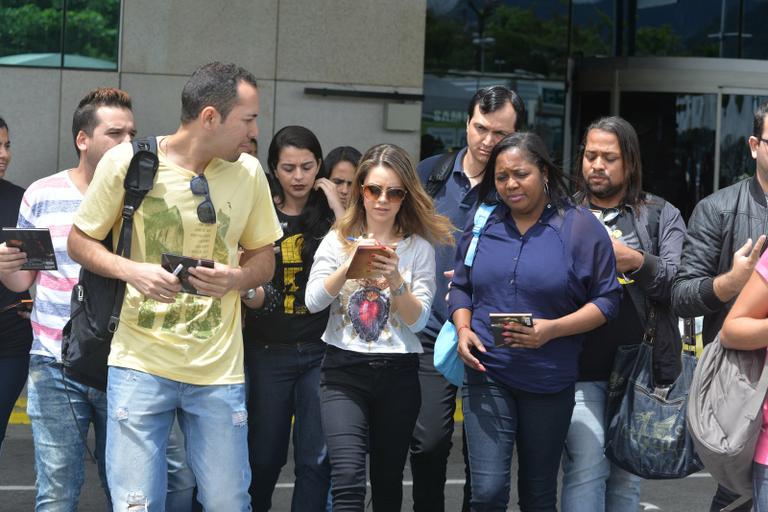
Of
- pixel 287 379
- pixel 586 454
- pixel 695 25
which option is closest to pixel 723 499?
pixel 586 454

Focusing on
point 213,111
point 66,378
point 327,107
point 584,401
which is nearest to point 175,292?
point 213,111

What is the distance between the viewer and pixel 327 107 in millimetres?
12789

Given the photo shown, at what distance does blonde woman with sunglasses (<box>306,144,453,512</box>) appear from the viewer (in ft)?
17.5

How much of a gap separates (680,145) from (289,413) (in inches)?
413

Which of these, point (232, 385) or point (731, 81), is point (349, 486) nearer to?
point (232, 385)

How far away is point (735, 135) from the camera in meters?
15.2

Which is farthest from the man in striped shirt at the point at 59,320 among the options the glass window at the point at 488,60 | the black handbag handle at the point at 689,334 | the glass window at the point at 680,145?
the glass window at the point at 680,145

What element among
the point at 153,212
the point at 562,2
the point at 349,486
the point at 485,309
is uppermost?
the point at 562,2

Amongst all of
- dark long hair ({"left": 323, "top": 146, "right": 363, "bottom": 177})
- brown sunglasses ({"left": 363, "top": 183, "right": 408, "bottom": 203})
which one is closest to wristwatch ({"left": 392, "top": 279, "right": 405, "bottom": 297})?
brown sunglasses ({"left": 363, "top": 183, "right": 408, "bottom": 203})

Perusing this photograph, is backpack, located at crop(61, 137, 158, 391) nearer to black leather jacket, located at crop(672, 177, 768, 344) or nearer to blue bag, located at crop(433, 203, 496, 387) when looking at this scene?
blue bag, located at crop(433, 203, 496, 387)

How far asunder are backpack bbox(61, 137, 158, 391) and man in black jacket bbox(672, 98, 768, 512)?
2.26 meters

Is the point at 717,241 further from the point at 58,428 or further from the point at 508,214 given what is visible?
the point at 58,428

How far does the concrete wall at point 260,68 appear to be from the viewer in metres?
12.3

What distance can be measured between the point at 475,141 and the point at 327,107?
22.8 ft
